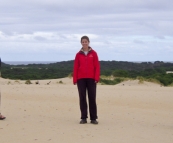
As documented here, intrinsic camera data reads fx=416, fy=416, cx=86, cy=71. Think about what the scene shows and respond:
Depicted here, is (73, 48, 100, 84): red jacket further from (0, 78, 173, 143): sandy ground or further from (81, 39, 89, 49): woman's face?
(0, 78, 173, 143): sandy ground

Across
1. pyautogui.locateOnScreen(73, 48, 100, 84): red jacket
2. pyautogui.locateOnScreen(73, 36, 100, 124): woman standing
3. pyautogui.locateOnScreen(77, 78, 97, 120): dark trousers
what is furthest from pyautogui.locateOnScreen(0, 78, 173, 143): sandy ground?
pyautogui.locateOnScreen(73, 48, 100, 84): red jacket

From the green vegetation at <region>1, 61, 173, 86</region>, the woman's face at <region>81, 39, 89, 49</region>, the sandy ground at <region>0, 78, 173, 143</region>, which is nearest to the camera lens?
the sandy ground at <region>0, 78, 173, 143</region>

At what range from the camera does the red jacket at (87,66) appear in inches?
350

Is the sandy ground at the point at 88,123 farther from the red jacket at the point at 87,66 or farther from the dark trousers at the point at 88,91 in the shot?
the red jacket at the point at 87,66

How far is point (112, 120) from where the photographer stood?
9648 mm

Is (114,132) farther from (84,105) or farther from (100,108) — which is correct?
(100,108)

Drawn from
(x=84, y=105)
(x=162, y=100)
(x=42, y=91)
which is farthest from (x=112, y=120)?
(x=42, y=91)

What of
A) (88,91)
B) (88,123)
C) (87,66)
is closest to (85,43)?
(87,66)

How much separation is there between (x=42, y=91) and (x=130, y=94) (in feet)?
11.5

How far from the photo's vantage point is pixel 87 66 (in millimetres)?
8883

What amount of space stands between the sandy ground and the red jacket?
1048 mm

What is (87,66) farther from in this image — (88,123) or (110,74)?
(110,74)

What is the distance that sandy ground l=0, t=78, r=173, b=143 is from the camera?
7391 mm

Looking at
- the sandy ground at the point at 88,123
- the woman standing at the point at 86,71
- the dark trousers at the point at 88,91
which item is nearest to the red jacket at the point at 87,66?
the woman standing at the point at 86,71
